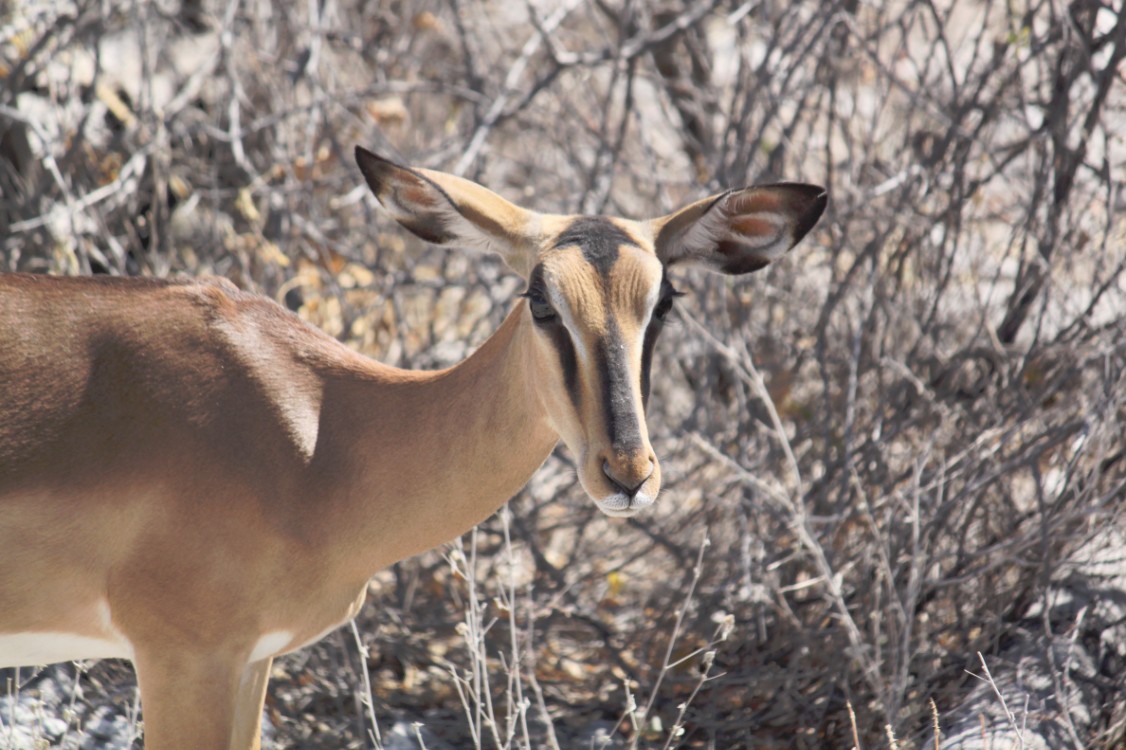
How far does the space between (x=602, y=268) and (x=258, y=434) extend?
3.45 feet

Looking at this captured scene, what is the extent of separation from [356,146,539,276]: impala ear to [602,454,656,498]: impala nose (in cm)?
80

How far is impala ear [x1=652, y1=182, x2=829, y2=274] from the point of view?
141 inches

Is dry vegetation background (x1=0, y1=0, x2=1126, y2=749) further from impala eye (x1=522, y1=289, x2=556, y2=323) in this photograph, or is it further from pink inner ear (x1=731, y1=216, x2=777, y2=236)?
impala eye (x1=522, y1=289, x2=556, y2=323)

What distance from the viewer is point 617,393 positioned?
3.03 m

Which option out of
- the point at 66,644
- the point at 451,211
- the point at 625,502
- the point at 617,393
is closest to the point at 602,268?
the point at 617,393

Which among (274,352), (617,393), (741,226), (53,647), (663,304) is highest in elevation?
(741,226)

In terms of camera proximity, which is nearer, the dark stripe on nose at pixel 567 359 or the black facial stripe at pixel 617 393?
the black facial stripe at pixel 617 393

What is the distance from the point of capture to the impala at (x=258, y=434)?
332 cm

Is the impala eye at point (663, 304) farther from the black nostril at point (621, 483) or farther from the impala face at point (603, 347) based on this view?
the black nostril at point (621, 483)

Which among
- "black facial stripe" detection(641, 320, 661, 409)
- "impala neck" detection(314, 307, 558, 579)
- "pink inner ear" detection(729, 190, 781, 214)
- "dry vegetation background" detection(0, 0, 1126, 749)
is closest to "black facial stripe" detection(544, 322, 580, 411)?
"black facial stripe" detection(641, 320, 661, 409)

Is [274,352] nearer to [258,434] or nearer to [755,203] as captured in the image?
A: [258,434]

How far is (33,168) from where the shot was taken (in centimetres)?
631

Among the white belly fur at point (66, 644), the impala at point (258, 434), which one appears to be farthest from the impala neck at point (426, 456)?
the white belly fur at point (66, 644)

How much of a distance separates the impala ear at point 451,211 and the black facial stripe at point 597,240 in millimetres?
166
